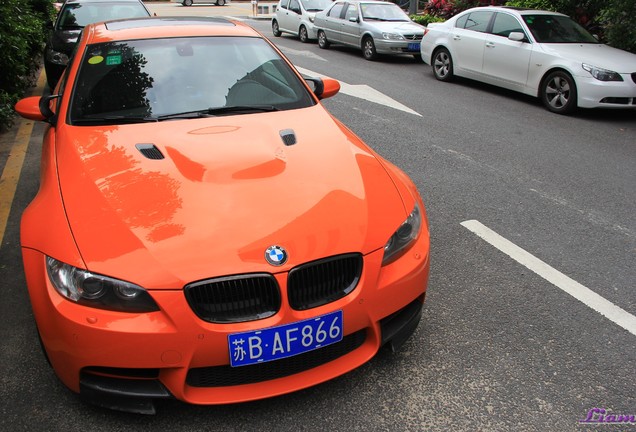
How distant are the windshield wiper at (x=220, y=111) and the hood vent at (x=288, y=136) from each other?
0.38 meters

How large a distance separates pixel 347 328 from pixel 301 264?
0.36m

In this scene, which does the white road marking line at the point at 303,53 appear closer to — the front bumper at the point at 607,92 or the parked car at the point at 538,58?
the parked car at the point at 538,58

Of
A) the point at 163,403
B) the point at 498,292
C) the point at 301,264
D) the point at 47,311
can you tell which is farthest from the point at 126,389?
the point at 498,292

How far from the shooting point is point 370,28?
44.0ft

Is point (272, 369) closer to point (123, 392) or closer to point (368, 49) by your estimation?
point (123, 392)

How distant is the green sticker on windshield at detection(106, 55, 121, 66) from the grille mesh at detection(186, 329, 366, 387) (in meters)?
2.39

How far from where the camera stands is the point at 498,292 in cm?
362

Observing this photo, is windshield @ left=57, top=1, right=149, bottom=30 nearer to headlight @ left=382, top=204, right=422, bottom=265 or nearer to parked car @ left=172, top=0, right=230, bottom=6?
headlight @ left=382, top=204, right=422, bottom=265

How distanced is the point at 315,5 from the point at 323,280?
16525mm

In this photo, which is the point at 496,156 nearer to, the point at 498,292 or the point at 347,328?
the point at 498,292

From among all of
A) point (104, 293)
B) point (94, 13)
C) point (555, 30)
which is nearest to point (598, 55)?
point (555, 30)

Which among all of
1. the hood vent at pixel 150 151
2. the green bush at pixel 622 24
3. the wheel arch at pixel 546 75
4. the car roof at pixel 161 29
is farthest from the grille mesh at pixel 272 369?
the green bush at pixel 622 24

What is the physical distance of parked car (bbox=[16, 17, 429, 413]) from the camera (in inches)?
89.9

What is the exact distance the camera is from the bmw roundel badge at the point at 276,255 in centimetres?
239
